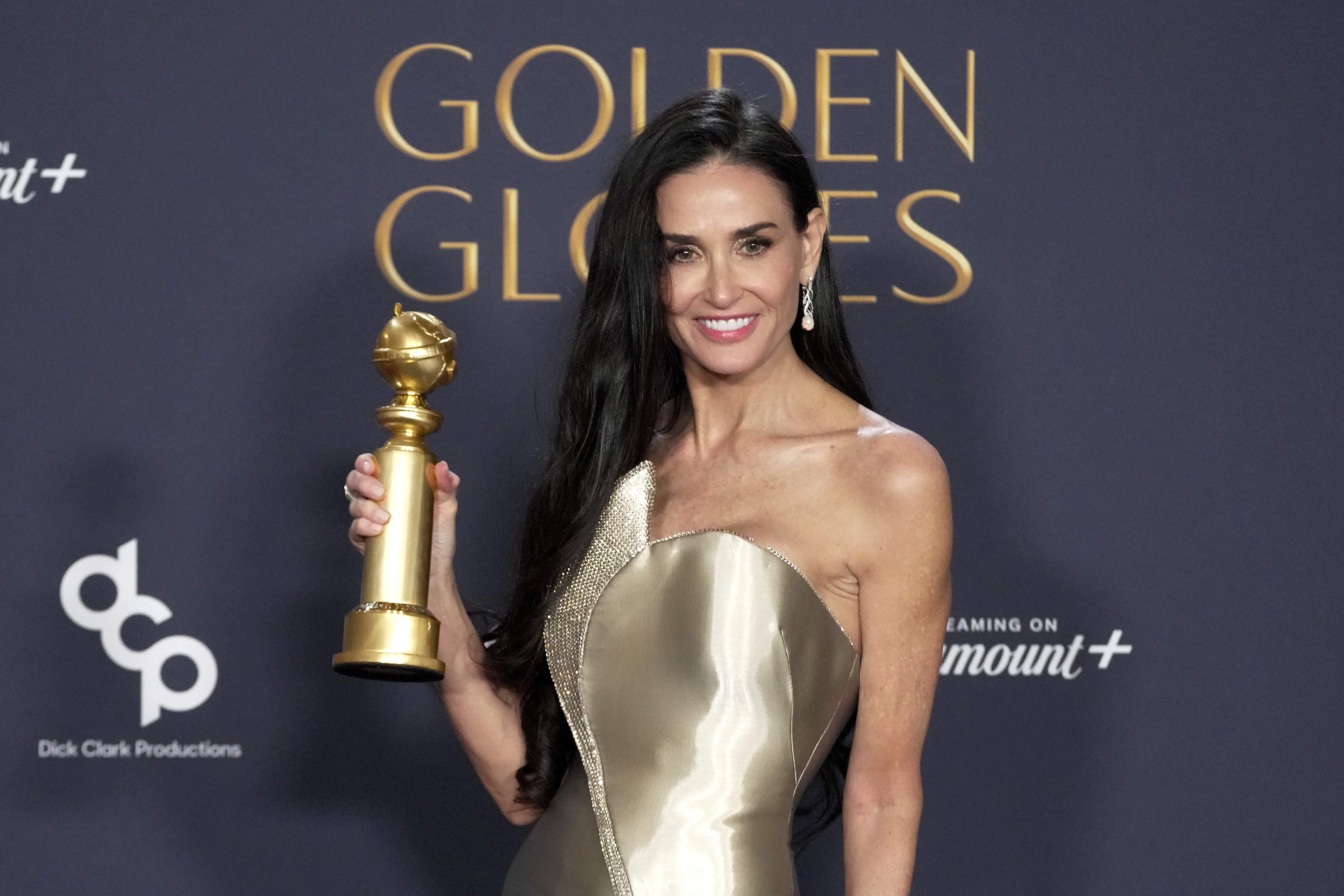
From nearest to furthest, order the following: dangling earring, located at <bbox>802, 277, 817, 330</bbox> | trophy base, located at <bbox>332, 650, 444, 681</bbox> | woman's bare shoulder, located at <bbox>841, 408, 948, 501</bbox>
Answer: trophy base, located at <bbox>332, 650, 444, 681</bbox> → woman's bare shoulder, located at <bbox>841, 408, 948, 501</bbox> → dangling earring, located at <bbox>802, 277, 817, 330</bbox>

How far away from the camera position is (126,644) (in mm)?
3102

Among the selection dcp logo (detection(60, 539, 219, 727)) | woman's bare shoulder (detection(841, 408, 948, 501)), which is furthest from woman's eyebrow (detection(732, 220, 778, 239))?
dcp logo (detection(60, 539, 219, 727))

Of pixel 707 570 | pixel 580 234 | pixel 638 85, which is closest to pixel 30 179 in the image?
pixel 580 234

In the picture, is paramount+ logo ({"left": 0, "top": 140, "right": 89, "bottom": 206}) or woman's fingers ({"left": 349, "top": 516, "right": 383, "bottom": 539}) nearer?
woman's fingers ({"left": 349, "top": 516, "right": 383, "bottom": 539})

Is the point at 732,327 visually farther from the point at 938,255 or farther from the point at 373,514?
the point at 938,255

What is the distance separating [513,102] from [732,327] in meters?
1.26

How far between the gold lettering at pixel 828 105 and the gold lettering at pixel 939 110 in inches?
2.4

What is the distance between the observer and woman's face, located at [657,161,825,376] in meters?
2.03

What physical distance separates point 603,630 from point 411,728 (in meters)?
1.26

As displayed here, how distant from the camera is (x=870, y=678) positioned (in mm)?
1906

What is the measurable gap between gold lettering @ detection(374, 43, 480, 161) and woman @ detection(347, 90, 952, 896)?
105cm

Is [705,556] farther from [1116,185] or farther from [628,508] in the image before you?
[1116,185]

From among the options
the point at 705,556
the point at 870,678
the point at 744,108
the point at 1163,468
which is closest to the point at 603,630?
the point at 705,556

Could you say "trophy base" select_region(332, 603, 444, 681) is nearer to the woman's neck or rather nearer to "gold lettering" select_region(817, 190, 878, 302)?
the woman's neck
